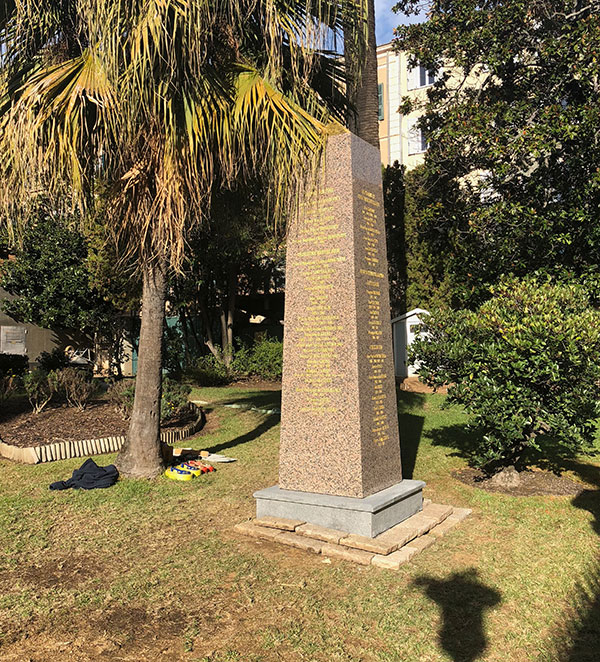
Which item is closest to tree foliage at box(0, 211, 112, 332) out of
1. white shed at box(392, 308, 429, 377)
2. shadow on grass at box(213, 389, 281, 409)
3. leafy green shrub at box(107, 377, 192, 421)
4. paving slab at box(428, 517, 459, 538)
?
shadow on grass at box(213, 389, 281, 409)

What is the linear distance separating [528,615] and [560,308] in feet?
12.4

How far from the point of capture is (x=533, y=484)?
23.8ft

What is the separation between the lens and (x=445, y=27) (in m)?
12.5

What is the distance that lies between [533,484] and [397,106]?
774 inches

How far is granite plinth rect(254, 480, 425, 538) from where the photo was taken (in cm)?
521

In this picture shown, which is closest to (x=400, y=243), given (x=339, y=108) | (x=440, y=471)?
(x=339, y=108)

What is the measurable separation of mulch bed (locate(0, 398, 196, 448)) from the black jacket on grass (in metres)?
2.12

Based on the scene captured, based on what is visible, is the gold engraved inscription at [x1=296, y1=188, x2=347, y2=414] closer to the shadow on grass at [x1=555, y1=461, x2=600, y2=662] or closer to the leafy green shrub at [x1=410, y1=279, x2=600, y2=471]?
the leafy green shrub at [x1=410, y1=279, x2=600, y2=471]

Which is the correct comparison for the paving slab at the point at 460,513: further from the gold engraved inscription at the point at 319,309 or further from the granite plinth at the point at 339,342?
the gold engraved inscription at the point at 319,309

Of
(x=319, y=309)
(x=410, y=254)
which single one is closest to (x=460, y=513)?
(x=319, y=309)

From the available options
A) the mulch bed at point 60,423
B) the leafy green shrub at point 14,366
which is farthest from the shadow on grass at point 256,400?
the leafy green shrub at point 14,366

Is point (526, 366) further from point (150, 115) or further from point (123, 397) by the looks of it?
point (123, 397)

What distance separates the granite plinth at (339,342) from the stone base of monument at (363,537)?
1.28ft

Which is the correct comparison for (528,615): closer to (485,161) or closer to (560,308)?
(560,308)
